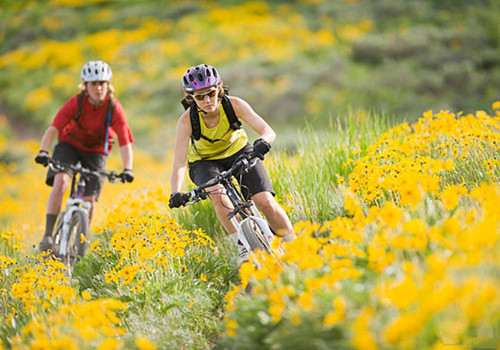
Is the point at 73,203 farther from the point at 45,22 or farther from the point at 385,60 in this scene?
the point at 45,22

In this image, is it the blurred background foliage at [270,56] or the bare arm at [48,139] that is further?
the blurred background foliage at [270,56]

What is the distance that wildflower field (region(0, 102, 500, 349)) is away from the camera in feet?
6.77

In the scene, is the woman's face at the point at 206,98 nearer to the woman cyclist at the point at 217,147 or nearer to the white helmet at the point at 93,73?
the woman cyclist at the point at 217,147

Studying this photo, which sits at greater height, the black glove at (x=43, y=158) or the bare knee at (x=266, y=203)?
the black glove at (x=43, y=158)

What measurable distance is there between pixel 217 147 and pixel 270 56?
20.8m

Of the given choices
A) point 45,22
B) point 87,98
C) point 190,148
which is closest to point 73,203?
point 87,98

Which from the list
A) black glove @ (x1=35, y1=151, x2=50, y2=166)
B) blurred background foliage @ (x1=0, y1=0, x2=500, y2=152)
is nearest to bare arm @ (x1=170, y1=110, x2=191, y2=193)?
black glove @ (x1=35, y1=151, x2=50, y2=166)

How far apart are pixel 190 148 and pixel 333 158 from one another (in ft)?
7.06

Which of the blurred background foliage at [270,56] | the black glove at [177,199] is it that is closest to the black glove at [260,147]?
the black glove at [177,199]

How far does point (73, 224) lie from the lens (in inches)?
230

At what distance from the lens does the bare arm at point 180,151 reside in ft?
14.2

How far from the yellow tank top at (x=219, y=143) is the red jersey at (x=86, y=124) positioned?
1.91 meters

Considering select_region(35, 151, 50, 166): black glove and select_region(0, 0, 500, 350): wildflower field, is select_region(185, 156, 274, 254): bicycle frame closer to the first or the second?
select_region(0, 0, 500, 350): wildflower field

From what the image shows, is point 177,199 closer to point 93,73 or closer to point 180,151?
point 180,151
